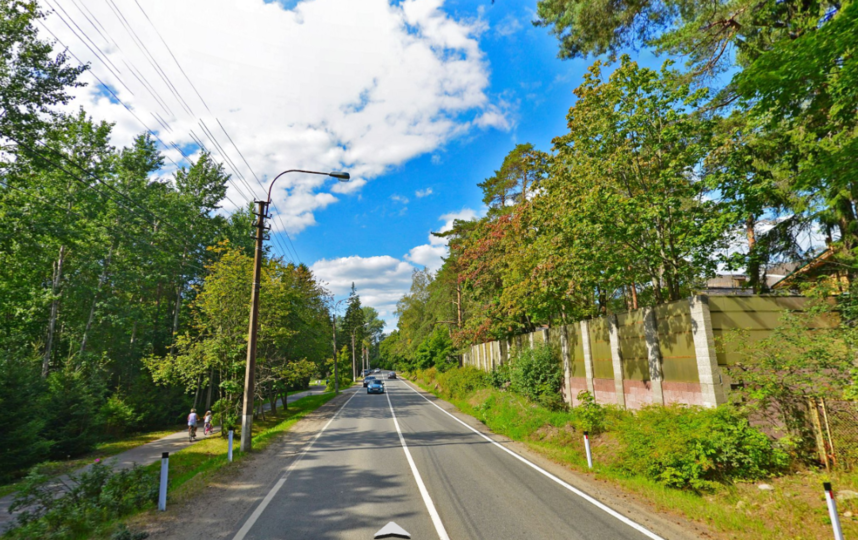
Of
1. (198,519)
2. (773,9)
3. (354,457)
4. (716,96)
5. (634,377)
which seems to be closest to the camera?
(198,519)

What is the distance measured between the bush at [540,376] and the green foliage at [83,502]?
51.6 feet

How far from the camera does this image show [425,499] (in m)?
7.69

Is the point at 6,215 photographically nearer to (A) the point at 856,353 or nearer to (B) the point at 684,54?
(B) the point at 684,54

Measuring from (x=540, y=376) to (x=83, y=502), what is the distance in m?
17.6

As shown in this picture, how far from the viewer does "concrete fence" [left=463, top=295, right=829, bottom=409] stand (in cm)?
1041

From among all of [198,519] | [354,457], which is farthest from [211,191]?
[198,519]

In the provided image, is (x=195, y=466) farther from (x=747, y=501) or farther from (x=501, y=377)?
(x=501, y=377)

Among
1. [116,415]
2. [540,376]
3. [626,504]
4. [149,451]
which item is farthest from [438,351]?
[626,504]

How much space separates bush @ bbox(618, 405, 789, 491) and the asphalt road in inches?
82.8

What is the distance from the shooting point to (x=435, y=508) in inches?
282

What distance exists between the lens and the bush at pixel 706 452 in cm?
817

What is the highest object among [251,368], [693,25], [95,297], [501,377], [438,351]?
[693,25]

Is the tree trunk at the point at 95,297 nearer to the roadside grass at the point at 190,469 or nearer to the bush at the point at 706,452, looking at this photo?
the roadside grass at the point at 190,469

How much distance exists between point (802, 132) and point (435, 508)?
41.5 feet
